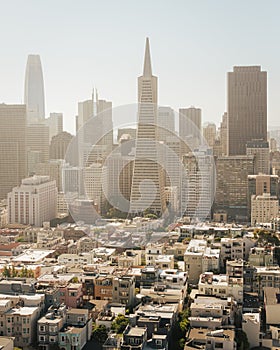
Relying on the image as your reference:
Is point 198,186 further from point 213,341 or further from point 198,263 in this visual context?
point 213,341

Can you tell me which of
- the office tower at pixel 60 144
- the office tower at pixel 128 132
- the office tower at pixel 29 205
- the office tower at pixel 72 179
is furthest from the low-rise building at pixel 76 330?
the office tower at pixel 60 144

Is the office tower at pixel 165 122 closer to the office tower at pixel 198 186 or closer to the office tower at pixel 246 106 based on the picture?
the office tower at pixel 198 186

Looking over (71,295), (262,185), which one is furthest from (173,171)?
(71,295)

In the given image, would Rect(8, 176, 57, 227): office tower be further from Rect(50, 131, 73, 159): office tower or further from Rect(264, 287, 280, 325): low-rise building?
Rect(264, 287, 280, 325): low-rise building

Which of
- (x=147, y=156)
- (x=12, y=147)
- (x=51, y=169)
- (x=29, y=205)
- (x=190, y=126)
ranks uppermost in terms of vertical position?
(x=190, y=126)

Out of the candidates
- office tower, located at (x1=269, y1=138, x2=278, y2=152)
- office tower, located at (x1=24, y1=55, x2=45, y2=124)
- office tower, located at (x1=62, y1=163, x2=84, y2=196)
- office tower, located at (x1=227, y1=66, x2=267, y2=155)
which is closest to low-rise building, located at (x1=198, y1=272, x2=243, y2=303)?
office tower, located at (x1=62, y1=163, x2=84, y2=196)

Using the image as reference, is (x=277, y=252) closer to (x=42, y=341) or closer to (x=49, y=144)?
(x=42, y=341)
